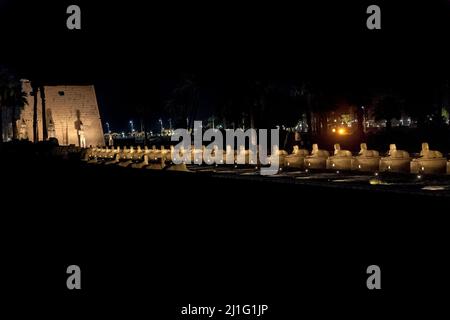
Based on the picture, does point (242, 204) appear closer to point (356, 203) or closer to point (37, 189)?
point (356, 203)

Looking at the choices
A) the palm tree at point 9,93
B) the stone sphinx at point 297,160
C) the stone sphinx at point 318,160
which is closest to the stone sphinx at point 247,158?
the stone sphinx at point 297,160

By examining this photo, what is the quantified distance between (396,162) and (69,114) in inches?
3650

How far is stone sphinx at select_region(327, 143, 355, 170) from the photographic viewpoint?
22047 mm

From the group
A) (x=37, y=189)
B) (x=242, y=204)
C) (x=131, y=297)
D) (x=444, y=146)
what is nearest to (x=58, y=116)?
(x=444, y=146)

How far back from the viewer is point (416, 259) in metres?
8.28

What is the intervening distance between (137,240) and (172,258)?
179 cm

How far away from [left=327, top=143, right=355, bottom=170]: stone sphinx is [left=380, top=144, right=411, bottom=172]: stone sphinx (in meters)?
1.97

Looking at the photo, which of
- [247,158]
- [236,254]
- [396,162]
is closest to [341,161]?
[396,162]

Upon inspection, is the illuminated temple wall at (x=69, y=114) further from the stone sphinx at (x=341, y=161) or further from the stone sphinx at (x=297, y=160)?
the stone sphinx at (x=341, y=161)

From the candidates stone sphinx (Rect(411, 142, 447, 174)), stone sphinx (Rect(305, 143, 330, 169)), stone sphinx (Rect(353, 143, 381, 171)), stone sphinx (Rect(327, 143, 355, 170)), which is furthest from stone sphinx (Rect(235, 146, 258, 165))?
stone sphinx (Rect(411, 142, 447, 174))

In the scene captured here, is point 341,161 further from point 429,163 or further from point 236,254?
point 236,254

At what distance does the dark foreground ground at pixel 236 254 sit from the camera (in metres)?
7.05

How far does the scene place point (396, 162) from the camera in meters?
19.4

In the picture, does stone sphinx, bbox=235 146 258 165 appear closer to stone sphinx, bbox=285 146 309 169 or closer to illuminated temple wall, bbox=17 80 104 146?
stone sphinx, bbox=285 146 309 169
